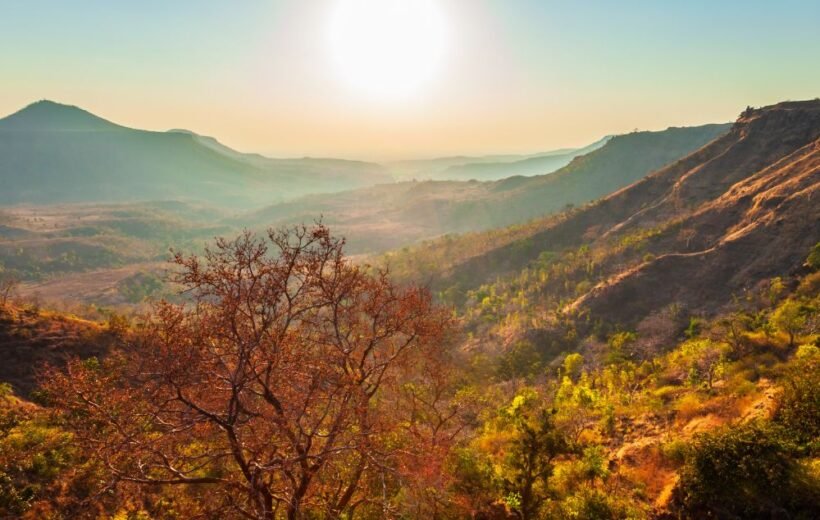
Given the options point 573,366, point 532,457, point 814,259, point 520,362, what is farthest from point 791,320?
point 520,362

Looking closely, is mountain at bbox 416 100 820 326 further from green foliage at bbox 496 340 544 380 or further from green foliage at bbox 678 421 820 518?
green foliage at bbox 678 421 820 518

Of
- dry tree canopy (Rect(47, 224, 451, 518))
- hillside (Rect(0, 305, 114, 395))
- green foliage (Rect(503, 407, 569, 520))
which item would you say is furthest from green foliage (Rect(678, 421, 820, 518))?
hillside (Rect(0, 305, 114, 395))

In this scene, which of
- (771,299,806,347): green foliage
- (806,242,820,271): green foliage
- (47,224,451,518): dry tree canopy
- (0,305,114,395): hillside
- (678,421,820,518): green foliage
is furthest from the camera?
(806,242,820,271): green foliage

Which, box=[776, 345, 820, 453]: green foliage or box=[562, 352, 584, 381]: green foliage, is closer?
box=[776, 345, 820, 453]: green foliage

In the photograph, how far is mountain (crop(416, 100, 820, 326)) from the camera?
49906 millimetres

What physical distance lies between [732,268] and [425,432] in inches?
1994

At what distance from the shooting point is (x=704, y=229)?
61.7 meters

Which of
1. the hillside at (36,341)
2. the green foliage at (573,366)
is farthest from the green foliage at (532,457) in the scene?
the green foliage at (573,366)

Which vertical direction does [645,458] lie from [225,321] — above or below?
below

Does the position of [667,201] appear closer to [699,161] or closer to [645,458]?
[699,161]

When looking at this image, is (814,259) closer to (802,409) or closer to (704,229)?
(704,229)

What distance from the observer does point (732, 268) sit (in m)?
51.5

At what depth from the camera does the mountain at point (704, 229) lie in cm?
4991

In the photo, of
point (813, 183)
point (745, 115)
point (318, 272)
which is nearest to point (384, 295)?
point (318, 272)
